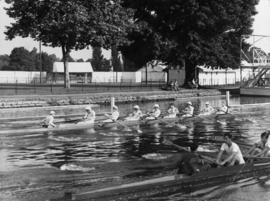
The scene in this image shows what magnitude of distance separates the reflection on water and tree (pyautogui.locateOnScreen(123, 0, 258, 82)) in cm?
3239

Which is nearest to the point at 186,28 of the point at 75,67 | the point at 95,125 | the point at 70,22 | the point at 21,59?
the point at 70,22

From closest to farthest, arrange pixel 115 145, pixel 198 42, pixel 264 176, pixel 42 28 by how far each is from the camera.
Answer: pixel 264 176
pixel 115 145
pixel 42 28
pixel 198 42

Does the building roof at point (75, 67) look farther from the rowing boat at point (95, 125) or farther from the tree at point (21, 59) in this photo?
the rowing boat at point (95, 125)

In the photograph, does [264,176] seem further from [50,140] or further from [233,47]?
[233,47]

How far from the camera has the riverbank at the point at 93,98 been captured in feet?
162

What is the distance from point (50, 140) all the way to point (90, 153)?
5001mm

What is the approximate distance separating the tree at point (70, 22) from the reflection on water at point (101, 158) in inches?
876

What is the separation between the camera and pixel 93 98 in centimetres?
5675

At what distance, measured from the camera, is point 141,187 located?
1581cm

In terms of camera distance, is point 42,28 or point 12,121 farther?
point 42,28

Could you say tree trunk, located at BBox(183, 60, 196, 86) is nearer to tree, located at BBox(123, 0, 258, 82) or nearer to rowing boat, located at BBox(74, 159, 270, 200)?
tree, located at BBox(123, 0, 258, 82)

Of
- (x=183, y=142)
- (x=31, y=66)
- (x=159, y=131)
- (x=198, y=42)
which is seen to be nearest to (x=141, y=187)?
(x=183, y=142)

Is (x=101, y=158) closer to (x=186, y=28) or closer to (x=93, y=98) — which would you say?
(x=93, y=98)

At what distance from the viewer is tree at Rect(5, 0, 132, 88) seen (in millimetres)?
53688
